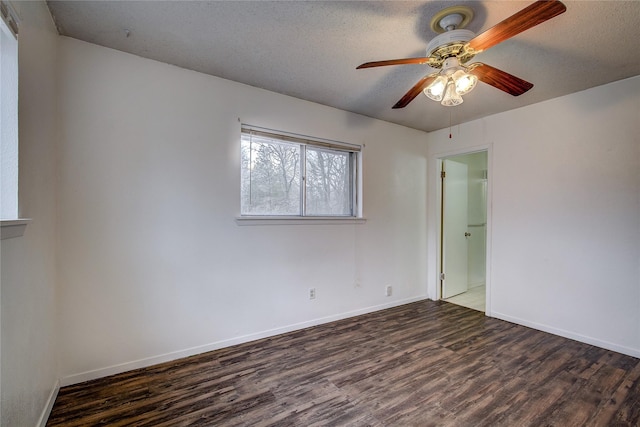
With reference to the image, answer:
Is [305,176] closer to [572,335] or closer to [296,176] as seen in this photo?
[296,176]

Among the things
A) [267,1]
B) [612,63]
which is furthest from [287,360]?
[612,63]

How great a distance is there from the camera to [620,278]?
2.40 m

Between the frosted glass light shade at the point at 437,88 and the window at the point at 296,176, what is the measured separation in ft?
4.46

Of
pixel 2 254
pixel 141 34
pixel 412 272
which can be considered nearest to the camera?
pixel 2 254

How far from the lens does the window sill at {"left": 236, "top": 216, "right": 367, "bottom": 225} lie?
2520 millimetres

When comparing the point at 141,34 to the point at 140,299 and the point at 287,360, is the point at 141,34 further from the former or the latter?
the point at 287,360

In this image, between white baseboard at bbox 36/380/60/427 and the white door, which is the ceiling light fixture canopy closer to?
the white door

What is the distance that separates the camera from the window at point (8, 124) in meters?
1.24

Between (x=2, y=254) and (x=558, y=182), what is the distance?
13.2 feet

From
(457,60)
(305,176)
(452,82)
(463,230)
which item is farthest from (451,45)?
(463,230)

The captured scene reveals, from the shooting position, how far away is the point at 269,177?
Result: 8.89 ft

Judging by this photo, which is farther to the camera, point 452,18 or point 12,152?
point 452,18

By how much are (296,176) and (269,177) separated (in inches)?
11.7

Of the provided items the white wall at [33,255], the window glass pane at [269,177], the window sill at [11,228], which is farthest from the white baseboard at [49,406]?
the window glass pane at [269,177]
